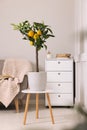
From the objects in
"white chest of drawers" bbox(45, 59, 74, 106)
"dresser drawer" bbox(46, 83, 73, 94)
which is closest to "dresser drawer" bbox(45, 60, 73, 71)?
"white chest of drawers" bbox(45, 59, 74, 106)

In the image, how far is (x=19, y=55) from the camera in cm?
495

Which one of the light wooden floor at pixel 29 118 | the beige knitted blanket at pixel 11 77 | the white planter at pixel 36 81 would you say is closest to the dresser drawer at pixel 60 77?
the beige knitted blanket at pixel 11 77

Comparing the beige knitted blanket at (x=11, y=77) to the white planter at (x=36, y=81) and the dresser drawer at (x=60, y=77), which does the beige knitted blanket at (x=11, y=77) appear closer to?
the dresser drawer at (x=60, y=77)

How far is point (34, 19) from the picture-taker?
16.2 feet

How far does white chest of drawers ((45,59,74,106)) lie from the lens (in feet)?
14.4

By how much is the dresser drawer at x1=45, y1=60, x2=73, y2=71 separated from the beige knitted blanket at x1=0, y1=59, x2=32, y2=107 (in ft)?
1.03

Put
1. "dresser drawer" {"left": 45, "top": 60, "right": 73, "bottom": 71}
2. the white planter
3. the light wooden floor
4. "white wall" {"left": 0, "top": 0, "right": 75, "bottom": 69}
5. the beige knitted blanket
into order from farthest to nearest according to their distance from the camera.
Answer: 1. "white wall" {"left": 0, "top": 0, "right": 75, "bottom": 69}
2. "dresser drawer" {"left": 45, "top": 60, "right": 73, "bottom": 71}
3. the beige knitted blanket
4. the white planter
5. the light wooden floor

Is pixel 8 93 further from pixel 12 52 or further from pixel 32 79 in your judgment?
pixel 12 52

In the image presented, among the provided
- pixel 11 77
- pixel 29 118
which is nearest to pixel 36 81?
pixel 29 118

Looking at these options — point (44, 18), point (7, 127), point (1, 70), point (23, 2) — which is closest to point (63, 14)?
point (44, 18)

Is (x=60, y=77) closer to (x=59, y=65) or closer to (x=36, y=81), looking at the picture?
(x=59, y=65)

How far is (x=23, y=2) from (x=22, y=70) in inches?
50.6

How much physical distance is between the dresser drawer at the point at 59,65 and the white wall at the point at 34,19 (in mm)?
531

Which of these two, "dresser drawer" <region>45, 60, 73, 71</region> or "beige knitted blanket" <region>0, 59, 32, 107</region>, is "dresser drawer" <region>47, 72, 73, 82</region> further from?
"beige knitted blanket" <region>0, 59, 32, 107</region>
